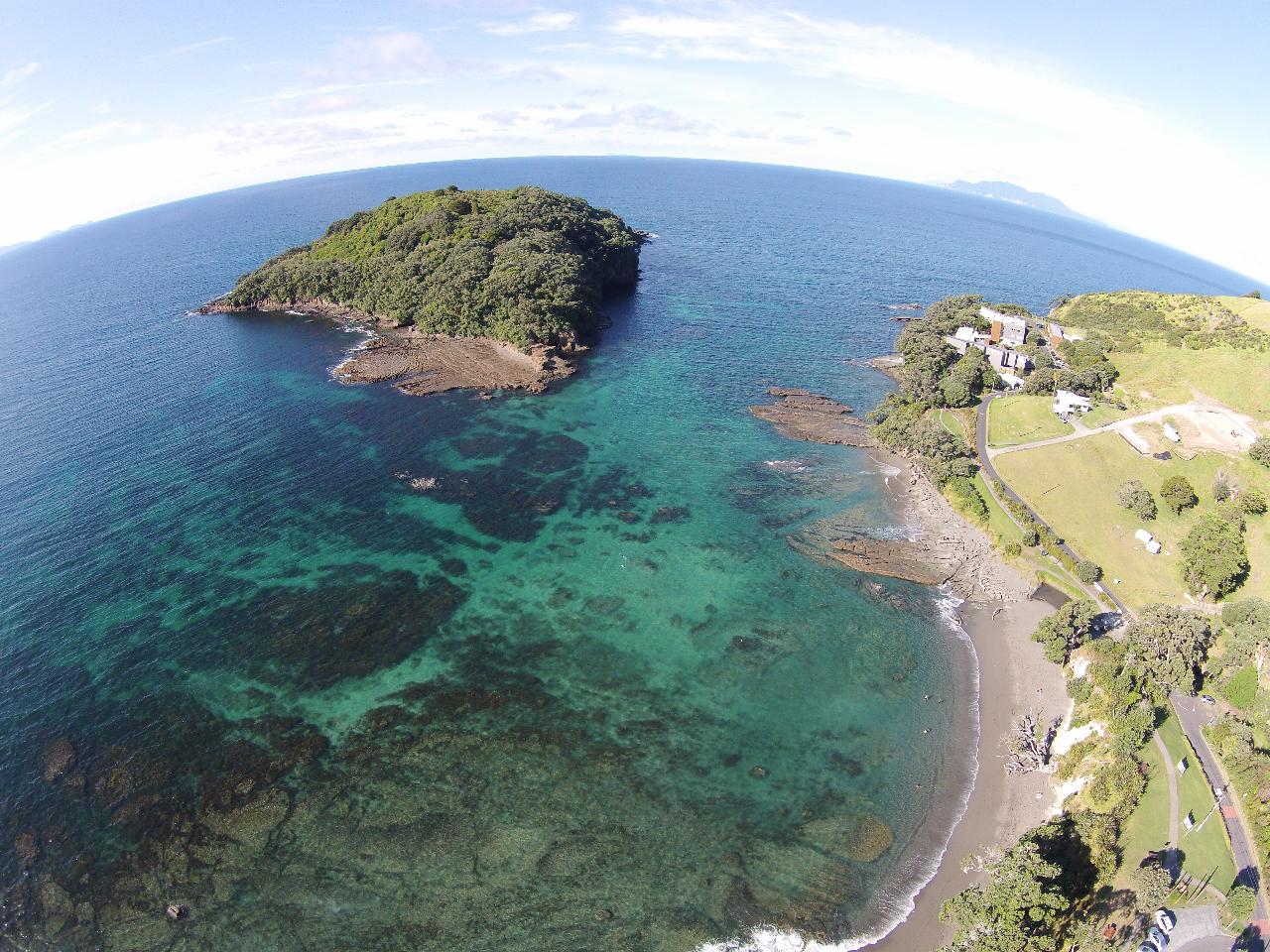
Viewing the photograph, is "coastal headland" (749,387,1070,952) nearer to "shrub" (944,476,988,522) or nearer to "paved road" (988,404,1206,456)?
"shrub" (944,476,988,522)

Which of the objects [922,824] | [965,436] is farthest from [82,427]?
[965,436]

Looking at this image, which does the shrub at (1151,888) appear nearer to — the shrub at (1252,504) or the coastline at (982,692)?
the coastline at (982,692)

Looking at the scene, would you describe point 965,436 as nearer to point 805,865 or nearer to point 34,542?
point 805,865

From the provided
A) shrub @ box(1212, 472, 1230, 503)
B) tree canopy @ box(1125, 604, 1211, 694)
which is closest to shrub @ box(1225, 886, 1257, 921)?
tree canopy @ box(1125, 604, 1211, 694)

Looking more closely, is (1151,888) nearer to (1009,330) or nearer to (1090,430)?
(1090,430)

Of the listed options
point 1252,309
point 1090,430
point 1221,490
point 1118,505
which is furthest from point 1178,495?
point 1252,309
